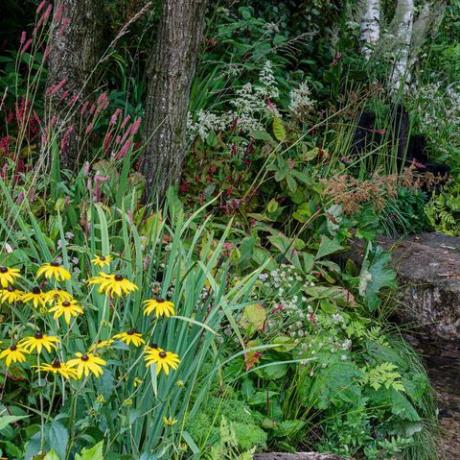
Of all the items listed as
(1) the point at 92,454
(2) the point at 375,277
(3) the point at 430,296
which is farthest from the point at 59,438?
(3) the point at 430,296

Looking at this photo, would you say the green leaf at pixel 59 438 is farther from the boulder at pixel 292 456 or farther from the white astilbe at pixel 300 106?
the white astilbe at pixel 300 106

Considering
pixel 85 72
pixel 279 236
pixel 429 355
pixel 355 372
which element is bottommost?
pixel 429 355

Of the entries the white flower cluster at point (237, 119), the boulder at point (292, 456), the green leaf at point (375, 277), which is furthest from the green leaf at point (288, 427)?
the white flower cluster at point (237, 119)

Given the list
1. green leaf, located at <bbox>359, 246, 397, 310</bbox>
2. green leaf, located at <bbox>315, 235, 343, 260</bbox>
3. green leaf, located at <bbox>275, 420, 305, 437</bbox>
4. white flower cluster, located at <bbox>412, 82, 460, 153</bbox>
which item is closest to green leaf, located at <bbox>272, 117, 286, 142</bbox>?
green leaf, located at <bbox>315, 235, 343, 260</bbox>

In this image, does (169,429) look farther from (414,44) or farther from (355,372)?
(414,44)

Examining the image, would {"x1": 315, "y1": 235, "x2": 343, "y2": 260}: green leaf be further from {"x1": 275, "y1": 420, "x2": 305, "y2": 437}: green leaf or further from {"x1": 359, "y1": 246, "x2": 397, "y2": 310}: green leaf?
{"x1": 275, "y1": 420, "x2": 305, "y2": 437}: green leaf

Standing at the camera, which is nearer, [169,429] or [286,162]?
[169,429]

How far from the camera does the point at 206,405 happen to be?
3377 mm

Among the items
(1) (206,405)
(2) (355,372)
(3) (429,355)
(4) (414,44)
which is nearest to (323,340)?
(2) (355,372)

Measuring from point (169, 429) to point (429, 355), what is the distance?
2.51 m

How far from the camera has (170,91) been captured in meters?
4.91

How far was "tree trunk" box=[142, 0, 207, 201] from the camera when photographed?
4848mm

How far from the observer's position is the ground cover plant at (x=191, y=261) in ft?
9.29

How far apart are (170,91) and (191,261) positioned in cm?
138
